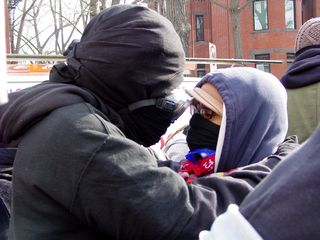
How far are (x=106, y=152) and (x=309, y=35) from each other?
180cm

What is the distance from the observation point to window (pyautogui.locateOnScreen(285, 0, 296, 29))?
2805 cm

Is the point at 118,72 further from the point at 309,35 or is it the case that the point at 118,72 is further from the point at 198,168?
the point at 309,35

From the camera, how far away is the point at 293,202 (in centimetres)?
77

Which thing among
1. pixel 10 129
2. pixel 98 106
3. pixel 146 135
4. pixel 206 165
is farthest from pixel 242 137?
pixel 10 129

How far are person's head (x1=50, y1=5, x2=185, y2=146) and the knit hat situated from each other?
126 cm

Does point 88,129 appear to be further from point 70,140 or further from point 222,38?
point 222,38

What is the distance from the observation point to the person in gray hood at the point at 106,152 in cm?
134

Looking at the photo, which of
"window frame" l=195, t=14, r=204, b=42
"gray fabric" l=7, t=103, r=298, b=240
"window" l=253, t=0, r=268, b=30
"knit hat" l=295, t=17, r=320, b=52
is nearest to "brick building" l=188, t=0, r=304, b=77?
"window" l=253, t=0, r=268, b=30

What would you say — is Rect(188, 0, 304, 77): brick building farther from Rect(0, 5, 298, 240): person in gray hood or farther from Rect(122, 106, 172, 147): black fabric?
Rect(0, 5, 298, 240): person in gray hood

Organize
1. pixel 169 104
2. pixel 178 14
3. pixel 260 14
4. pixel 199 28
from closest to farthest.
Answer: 1. pixel 169 104
2. pixel 178 14
3. pixel 260 14
4. pixel 199 28

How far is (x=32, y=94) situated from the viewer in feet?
5.17

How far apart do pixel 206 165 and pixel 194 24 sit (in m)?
29.2

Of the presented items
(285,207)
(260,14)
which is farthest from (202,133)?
(260,14)

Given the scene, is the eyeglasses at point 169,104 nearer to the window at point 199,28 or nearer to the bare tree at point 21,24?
the bare tree at point 21,24
